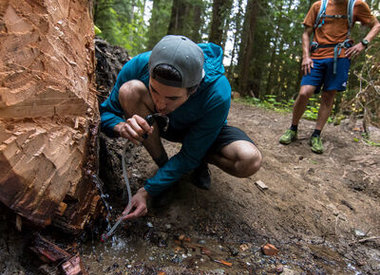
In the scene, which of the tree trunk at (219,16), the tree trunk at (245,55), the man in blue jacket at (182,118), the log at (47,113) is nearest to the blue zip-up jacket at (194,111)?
the man in blue jacket at (182,118)

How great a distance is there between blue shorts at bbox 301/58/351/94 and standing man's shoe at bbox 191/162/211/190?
1.90 m

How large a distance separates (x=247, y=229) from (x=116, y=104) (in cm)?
134

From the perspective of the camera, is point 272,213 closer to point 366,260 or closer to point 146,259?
point 366,260

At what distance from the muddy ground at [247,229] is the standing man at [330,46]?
→ 0.90 metres

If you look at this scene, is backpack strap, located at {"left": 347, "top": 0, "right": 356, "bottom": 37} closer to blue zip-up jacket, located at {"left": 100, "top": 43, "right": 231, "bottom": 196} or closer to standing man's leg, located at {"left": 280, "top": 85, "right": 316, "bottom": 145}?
standing man's leg, located at {"left": 280, "top": 85, "right": 316, "bottom": 145}

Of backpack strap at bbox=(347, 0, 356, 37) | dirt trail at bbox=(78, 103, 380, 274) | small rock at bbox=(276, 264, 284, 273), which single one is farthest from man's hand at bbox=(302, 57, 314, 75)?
small rock at bbox=(276, 264, 284, 273)

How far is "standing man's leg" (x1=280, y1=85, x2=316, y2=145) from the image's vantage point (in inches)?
121

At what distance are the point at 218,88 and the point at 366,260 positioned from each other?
1.60 meters

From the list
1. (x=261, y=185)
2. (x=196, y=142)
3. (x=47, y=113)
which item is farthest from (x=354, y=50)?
(x=47, y=113)

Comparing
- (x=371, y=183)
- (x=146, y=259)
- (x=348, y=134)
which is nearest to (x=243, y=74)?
(x=348, y=134)

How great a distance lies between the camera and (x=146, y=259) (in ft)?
4.83

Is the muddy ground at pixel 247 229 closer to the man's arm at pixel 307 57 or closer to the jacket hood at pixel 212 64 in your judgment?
the jacket hood at pixel 212 64

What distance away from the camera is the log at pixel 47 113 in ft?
3.10

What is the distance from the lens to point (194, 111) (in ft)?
5.44
